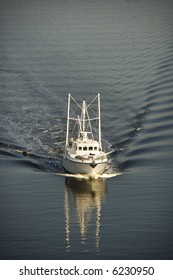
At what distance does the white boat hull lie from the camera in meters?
94.5

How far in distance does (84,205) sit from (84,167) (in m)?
7.96

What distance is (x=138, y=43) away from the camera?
16488 cm

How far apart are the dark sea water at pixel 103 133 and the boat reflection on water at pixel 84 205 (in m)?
0.12

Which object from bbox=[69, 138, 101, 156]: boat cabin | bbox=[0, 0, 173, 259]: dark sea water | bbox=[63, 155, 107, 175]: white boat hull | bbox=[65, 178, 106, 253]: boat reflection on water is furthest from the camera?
bbox=[69, 138, 101, 156]: boat cabin

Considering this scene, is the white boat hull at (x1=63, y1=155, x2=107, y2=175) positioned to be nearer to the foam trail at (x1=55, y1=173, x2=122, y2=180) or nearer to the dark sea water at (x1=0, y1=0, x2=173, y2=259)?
the foam trail at (x1=55, y1=173, x2=122, y2=180)

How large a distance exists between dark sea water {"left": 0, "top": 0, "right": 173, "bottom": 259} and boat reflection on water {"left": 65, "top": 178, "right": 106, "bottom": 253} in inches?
4.9

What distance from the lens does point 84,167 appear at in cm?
9500

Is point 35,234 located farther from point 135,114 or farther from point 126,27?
point 126,27

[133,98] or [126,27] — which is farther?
[126,27]

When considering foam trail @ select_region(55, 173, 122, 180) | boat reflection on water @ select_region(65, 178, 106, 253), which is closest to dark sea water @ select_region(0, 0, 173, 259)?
boat reflection on water @ select_region(65, 178, 106, 253)

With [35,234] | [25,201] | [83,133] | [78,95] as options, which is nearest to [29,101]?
[78,95]

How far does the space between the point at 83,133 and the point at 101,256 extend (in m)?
29.3

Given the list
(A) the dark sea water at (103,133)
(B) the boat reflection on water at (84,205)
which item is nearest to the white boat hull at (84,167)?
(B) the boat reflection on water at (84,205)

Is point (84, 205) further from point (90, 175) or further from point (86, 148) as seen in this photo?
point (86, 148)
